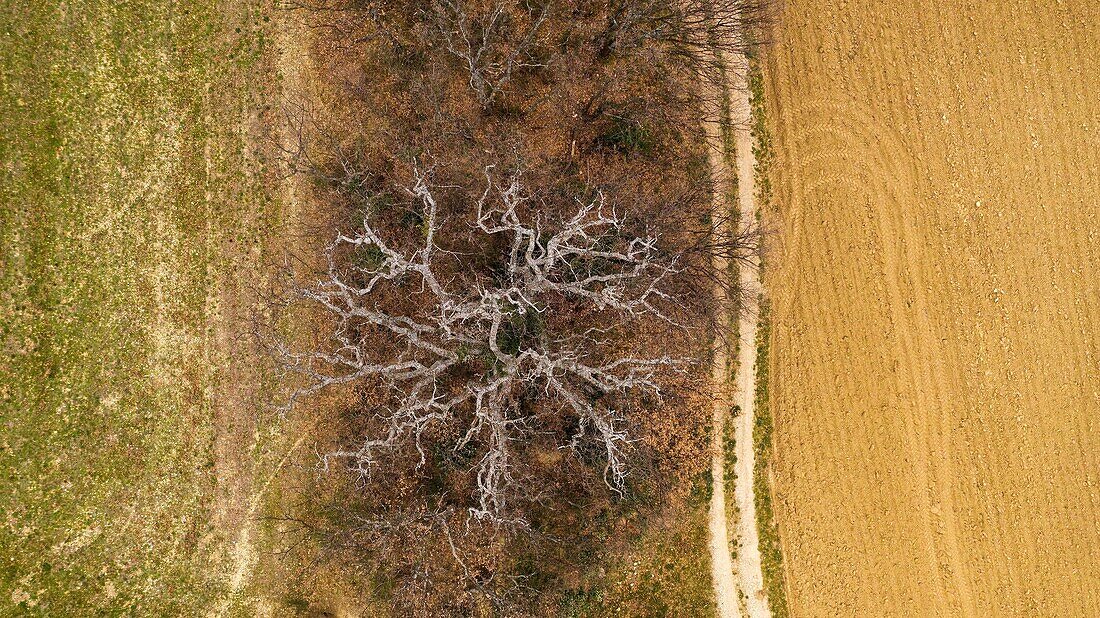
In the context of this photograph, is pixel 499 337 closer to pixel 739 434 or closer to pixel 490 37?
pixel 739 434

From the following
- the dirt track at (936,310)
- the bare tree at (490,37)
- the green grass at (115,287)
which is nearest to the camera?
the green grass at (115,287)

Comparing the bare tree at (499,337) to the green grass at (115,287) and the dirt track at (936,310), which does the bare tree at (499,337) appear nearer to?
the green grass at (115,287)

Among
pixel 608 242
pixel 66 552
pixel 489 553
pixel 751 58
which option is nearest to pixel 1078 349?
pixel 751 58

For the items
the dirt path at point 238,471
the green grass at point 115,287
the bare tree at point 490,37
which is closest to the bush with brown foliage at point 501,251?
the bare tree at point 490,37

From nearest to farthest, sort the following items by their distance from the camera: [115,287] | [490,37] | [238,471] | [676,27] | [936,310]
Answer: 1. [115,287]
2. [238,471]
3. [490,37]
4. [676,27]
5. [936,310]

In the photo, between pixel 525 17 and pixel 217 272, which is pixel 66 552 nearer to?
pixel 217 272

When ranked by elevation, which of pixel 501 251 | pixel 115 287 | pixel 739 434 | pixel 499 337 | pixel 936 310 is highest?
pixel 115 287

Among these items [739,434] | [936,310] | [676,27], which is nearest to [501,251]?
[676,27]
